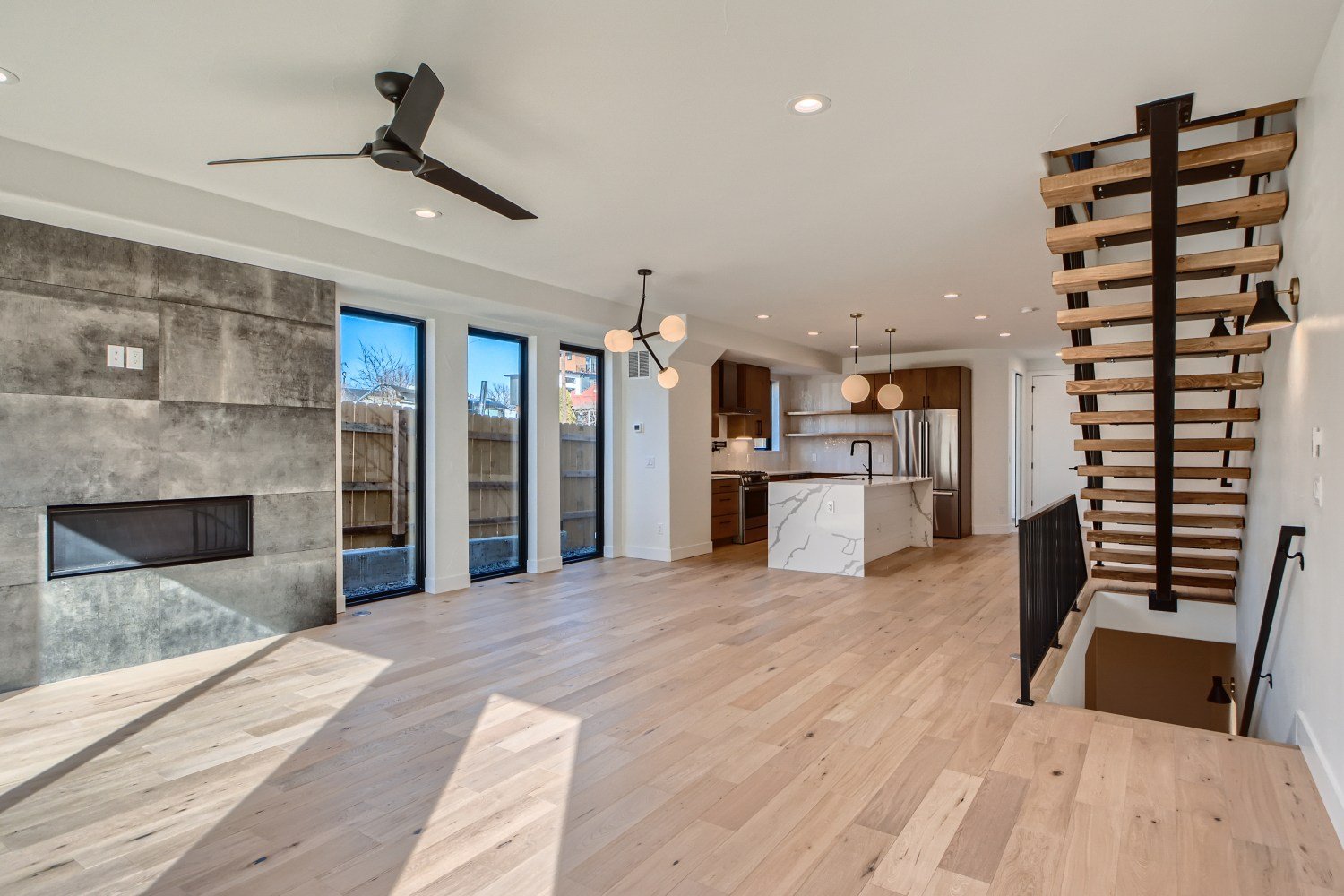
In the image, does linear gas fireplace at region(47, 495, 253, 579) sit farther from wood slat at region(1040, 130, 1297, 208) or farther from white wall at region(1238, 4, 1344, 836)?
→ white wall at region(1238, 4, 1344, 836)

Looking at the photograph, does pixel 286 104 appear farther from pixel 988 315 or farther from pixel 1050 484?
pixel 1050 484

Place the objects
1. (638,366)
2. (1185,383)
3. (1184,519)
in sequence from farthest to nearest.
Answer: (638,366)
(1184,519)
(1185,383)

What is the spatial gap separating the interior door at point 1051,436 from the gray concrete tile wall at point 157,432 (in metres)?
9.83

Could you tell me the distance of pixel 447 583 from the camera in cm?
608

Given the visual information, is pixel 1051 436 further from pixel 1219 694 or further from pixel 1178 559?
Result: pixel 1219 694

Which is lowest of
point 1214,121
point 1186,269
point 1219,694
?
point 1219,694

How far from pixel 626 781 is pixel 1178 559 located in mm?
4263

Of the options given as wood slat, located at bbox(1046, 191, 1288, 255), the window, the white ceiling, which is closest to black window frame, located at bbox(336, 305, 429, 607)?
the white ceiling

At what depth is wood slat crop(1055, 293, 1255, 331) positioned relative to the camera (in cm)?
330

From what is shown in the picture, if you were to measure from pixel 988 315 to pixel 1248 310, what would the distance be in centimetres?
421

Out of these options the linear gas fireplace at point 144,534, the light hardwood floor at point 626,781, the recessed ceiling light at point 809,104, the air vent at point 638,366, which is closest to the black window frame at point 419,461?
the linear gas fireplace at point 144,534

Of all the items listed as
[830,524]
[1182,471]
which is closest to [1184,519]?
[1182,471]

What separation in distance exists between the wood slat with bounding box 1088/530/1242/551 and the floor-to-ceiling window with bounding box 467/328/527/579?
487 cm

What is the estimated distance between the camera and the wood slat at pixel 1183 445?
379 centimetres
